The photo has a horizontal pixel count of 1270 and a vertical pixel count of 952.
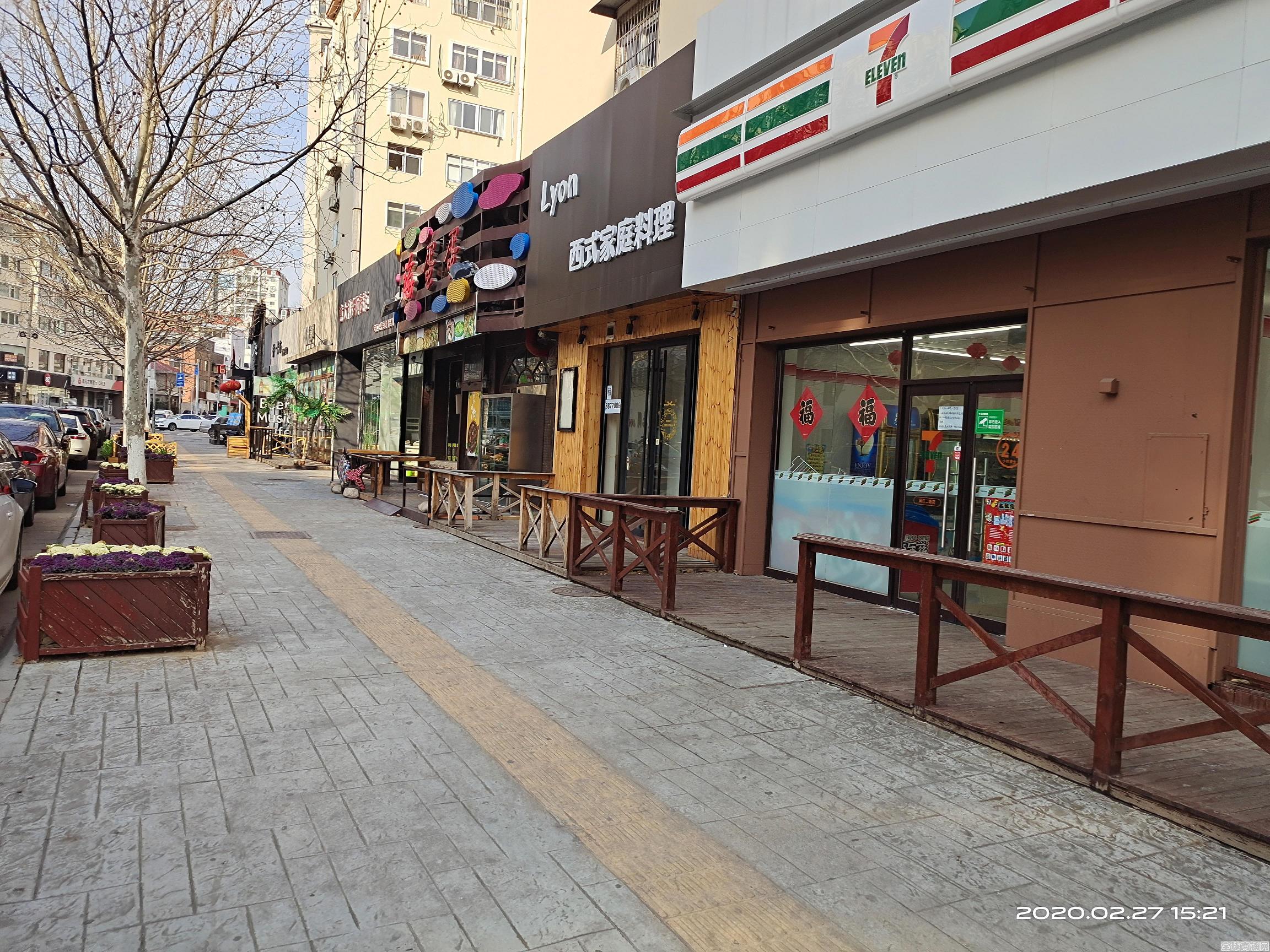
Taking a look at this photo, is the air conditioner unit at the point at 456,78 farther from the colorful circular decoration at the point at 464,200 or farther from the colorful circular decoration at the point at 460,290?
the colorful circular decoration at the point at 460,290

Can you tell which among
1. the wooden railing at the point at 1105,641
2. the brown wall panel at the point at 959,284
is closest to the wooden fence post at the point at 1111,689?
the wooden railing at the point at 1105,641

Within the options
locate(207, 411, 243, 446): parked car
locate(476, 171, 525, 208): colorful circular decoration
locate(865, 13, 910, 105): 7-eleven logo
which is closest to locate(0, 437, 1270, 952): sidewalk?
locate(865, 13, 910, 105): 7-eleven logo

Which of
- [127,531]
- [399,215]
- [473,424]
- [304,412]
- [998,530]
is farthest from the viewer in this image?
[399,215]

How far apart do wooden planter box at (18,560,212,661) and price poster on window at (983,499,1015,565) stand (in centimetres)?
637

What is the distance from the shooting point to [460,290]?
1675 centimetres

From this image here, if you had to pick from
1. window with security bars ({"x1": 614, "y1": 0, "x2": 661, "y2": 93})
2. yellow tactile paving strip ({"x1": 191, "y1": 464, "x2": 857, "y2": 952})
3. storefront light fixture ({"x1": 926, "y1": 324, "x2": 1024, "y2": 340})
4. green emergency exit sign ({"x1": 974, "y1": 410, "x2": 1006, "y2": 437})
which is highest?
window with security bars ({"x1": 614, "y1": 0, "x2": 661, "y2": 93})

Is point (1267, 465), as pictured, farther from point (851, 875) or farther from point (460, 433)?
point (460, 433)

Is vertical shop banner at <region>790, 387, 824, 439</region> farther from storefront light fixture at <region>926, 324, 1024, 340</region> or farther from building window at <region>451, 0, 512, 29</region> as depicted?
building window at <region>451, 0, 512, 29</region>

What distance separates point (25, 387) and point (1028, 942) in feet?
199

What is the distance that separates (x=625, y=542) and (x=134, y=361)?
774cm

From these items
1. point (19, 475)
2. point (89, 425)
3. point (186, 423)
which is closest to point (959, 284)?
point (19, 475)

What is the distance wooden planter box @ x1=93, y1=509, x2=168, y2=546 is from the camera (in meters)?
9.45

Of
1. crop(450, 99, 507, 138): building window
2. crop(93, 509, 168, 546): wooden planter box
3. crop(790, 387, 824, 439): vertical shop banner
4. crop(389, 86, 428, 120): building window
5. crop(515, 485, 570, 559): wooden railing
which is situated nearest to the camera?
crop(93, 509, 168, 546): wooden planter box

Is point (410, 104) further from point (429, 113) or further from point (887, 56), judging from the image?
point (887, 56)
